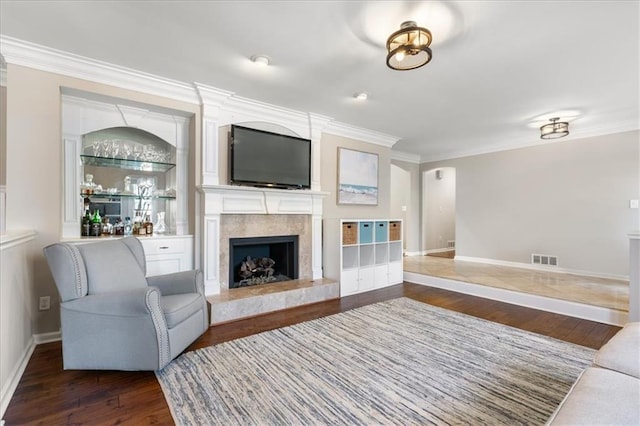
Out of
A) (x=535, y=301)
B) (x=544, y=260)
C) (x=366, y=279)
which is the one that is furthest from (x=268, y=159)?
(x=544, y=260)

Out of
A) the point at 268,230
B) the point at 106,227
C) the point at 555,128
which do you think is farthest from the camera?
the point at 555,128

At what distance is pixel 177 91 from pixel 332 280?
3.02 m

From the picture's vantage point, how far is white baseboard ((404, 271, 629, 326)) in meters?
3.13

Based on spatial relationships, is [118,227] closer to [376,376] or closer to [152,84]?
[152,84]

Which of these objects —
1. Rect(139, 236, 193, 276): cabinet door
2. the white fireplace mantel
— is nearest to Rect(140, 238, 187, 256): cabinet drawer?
Rect(139, 236, 193, 276): cabinet door

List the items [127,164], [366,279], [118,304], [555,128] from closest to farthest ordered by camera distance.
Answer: [118,304] → [127,164] → [555,128] → [366,279]

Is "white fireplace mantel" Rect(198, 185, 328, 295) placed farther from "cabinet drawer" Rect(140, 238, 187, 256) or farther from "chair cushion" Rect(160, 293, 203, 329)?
"chair cushion" Rect(160, 293, 203, 329)

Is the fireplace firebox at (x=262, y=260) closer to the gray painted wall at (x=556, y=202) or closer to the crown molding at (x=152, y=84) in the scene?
the crown molding at (x=152, y=84)

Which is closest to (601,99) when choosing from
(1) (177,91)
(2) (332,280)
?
(2) (332,280)

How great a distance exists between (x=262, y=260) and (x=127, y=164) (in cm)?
200

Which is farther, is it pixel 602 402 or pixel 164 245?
pixel 164 245

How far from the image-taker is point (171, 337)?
2166 mm

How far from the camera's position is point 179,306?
7.57 ft

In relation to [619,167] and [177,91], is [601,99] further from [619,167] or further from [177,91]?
[177,91]
